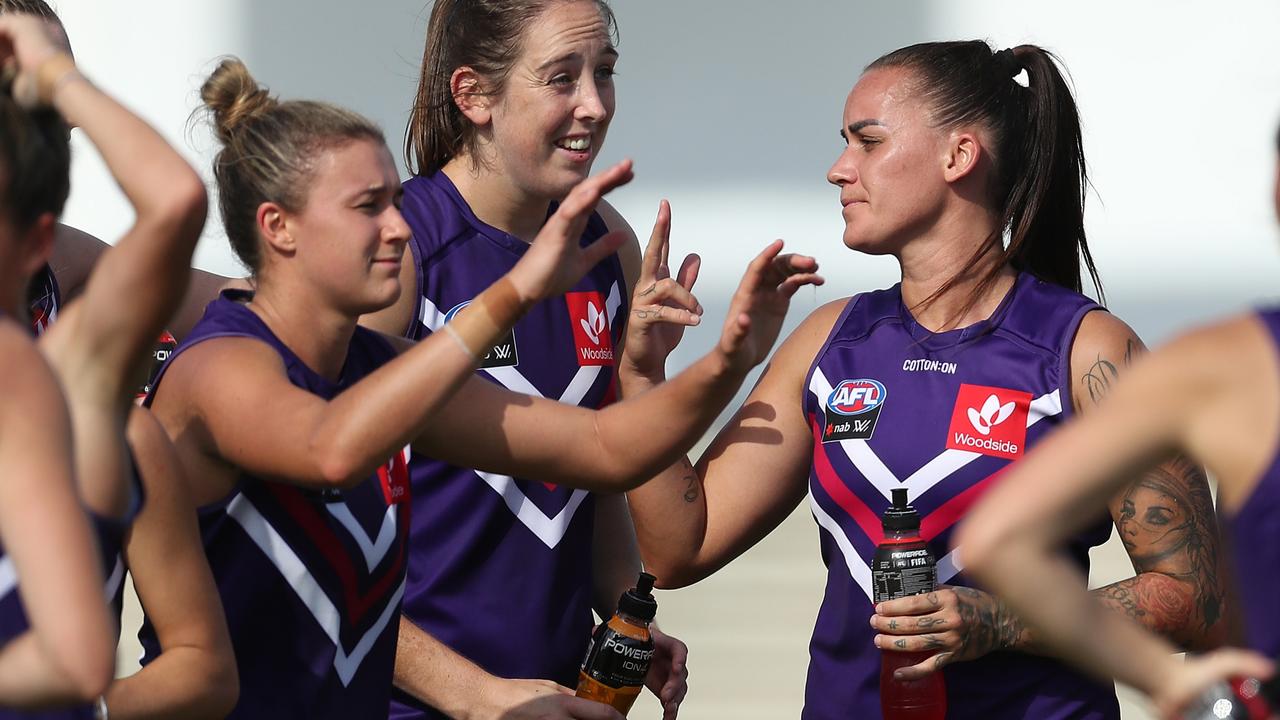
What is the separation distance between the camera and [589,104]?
3275 mm

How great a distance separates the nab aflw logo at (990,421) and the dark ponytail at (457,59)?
109cm

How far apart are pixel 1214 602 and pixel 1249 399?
140cm

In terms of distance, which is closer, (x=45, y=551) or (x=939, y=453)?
(x=45, y=551)

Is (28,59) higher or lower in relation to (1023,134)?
lower

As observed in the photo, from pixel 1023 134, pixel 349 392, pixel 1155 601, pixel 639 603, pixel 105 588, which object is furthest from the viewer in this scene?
pixel 1023 134

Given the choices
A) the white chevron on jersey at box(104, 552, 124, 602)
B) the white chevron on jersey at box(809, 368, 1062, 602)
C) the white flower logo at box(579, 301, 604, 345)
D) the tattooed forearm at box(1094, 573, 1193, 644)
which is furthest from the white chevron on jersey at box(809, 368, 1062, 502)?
the white chevron on jersey at box(104, 552, 124, 602)

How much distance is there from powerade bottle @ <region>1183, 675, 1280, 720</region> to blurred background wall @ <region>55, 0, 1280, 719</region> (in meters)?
6.91

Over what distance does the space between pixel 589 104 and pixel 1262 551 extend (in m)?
1.90

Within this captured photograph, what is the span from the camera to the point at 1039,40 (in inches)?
343

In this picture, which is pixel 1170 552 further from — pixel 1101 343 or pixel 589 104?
pixel 589 104

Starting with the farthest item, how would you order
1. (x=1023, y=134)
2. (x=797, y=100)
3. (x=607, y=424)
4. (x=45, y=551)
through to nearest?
(x=797, y=100), (x=1023, y=134), (x=607, y=424), (x=45, y=551)

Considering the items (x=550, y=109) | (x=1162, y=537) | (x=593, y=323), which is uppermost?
(x=550, y=109)

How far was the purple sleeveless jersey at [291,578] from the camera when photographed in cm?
243

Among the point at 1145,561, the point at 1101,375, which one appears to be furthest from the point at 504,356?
the point at 1145,561
